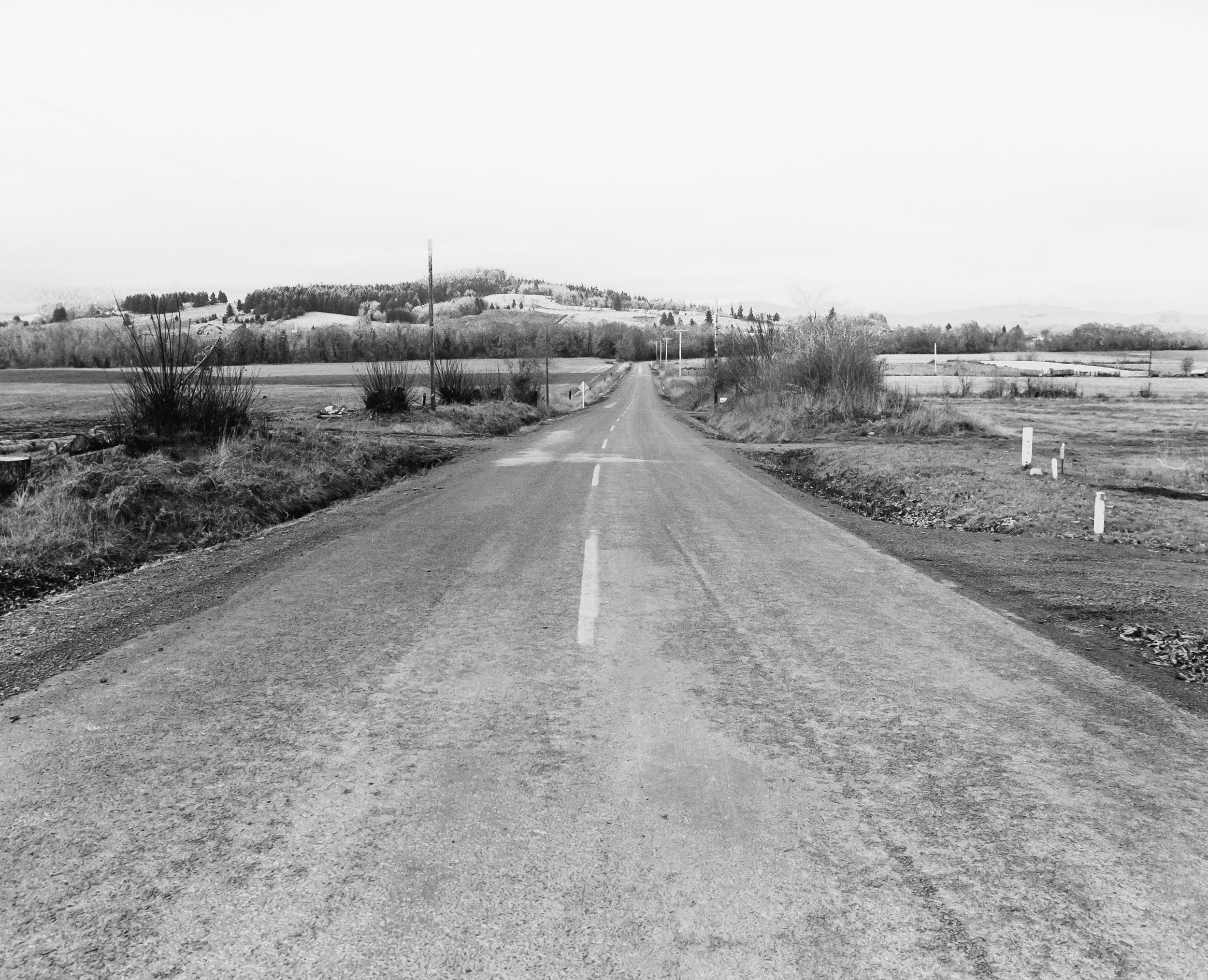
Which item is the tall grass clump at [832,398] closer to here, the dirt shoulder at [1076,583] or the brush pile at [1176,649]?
the dirt shoulder at [1076,583]

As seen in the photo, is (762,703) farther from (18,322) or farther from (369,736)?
(18,322)

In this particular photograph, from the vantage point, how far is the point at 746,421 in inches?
1235

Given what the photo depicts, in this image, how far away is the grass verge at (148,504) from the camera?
7.45m

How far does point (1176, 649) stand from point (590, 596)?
4254 millimetres

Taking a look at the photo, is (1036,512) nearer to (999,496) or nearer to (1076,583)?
(999,496)

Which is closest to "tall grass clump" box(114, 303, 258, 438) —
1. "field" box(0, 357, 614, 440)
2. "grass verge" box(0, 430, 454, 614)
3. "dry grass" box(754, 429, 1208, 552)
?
"grass verge" box(0, 430, 454, 614)

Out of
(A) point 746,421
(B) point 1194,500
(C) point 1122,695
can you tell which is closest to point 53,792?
(C) point 1122,695

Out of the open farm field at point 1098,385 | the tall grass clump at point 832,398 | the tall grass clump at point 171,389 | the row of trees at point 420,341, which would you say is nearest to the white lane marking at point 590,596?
the tall grass clump at point 171,389

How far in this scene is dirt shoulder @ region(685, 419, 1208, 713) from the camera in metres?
5.34

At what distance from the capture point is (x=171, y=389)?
12.8 metres

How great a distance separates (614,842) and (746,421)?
96.1 feet

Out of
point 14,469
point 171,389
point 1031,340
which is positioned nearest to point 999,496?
point 171,389

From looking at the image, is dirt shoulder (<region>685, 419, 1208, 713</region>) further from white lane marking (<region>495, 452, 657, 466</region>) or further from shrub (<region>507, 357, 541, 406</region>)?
shrub (<region>507, 357, 541, 406</region>)

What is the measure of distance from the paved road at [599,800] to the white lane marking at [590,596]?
2.1 inches
